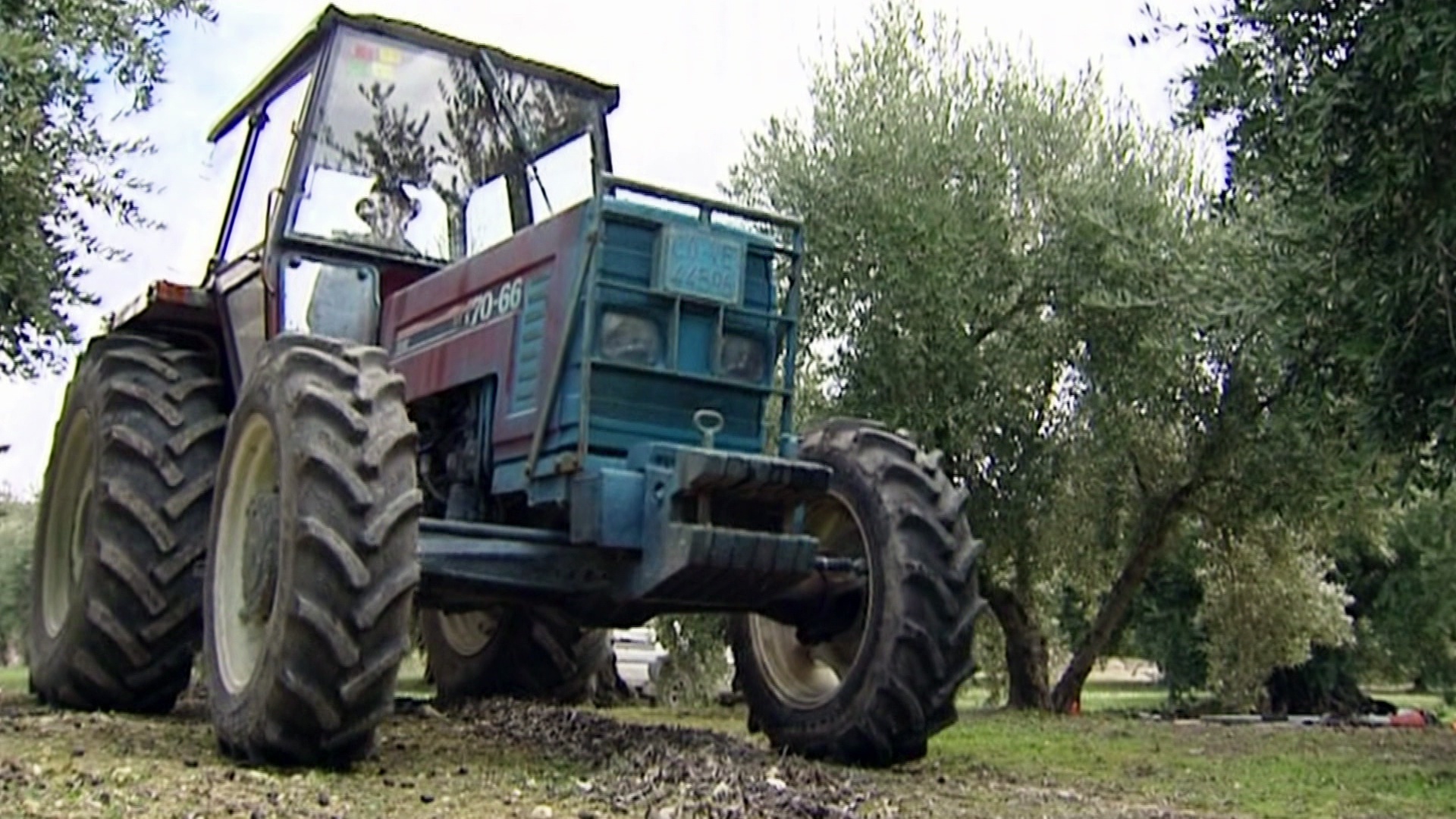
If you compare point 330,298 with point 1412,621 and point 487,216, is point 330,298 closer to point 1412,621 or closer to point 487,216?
point 487,216

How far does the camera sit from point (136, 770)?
499 centimetres

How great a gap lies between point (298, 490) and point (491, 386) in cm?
147

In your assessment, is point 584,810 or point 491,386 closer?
point 584,810

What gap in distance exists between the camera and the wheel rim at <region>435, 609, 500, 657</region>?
8594 millimetres

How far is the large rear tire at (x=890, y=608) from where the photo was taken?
19.6 ft

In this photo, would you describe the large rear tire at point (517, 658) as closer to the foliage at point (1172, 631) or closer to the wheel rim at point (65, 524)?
the wheel rim at point (65, 524)

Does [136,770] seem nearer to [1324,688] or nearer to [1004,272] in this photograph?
[1004,272]

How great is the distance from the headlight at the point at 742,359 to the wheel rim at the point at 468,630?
9.40 feet

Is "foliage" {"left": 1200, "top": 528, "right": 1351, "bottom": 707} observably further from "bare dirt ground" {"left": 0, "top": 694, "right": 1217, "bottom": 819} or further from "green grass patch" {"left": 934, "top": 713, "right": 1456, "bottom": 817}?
"bare dirt ground" {"left": 0, "top": 694, "right": 1217, "bottom": 819}

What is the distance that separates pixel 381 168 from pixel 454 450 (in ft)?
4.91

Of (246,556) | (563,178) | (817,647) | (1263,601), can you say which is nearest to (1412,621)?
(1263,601)

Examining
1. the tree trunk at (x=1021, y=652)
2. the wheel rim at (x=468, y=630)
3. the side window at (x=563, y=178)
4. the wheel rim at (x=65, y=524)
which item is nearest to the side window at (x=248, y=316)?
the wheel rim at (x=65, y=524)

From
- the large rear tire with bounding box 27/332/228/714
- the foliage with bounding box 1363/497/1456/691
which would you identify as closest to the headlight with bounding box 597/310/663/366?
the large rear tire with bounding box 27/332/228/714

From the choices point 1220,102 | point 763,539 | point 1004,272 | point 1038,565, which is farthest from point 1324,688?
point 763,539
